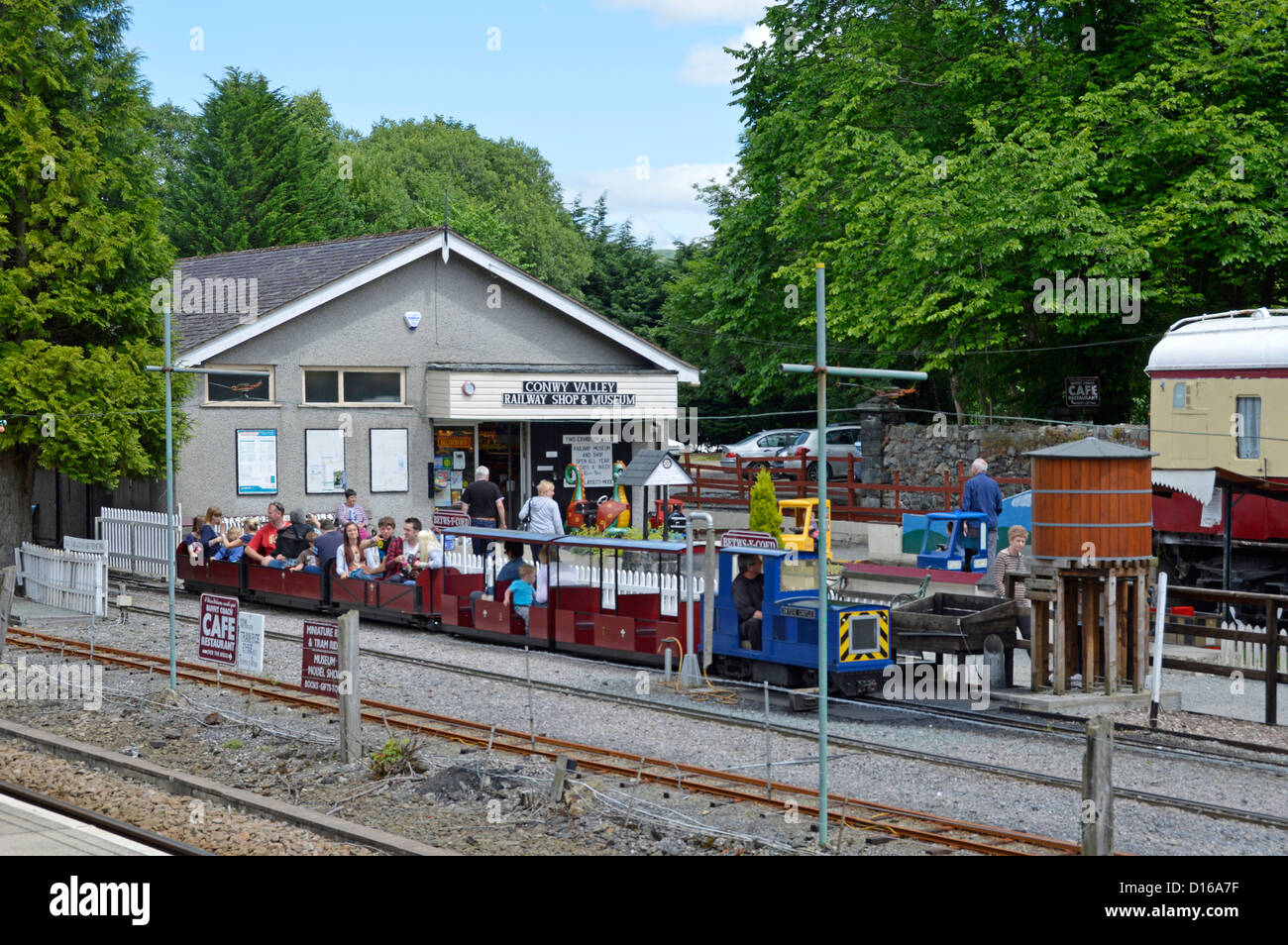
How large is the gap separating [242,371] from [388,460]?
11.8ft

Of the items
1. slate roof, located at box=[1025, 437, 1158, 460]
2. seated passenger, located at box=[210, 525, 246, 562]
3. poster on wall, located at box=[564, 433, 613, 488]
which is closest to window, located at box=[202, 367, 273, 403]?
seated passenger, located at box=[210, 525, 246, 562]

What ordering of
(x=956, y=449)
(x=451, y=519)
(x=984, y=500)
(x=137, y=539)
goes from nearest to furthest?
1. (x=984, y=500)
2. (x=451, y=519)
3. (x=137, y=539)
4. (x=956, y=449)

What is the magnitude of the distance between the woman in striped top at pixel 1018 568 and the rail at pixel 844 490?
39.1 ft

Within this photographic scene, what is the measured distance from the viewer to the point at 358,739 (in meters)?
12.6

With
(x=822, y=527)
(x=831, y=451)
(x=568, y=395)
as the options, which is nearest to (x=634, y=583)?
(x=822, y=527)

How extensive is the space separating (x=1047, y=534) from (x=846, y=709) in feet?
9.99

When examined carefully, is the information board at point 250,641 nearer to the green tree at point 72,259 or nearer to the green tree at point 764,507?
the green tree at point 72,259

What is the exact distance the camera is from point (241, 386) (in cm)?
2719

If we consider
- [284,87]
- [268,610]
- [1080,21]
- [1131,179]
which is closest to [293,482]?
[268,610]

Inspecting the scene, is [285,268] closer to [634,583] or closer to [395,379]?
[395,379]

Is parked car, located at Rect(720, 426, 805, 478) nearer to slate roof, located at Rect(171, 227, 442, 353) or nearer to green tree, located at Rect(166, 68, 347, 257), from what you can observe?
slate roof, located at Rect(171, 227, 442, 353)

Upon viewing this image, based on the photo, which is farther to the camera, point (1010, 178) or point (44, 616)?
point (1010, 178)

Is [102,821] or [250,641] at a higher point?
[250,641]

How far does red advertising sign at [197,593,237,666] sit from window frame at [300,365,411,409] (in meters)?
13.0
